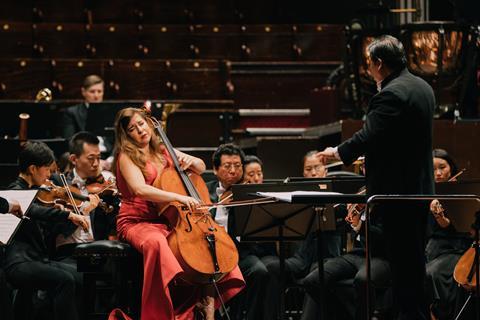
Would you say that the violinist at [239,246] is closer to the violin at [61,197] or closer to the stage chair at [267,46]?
the violin at [61,197]

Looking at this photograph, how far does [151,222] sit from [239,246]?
0.83 meters

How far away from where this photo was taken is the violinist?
21.0 feet

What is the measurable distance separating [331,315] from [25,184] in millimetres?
2111

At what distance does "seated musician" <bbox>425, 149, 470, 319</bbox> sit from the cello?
1.32 m

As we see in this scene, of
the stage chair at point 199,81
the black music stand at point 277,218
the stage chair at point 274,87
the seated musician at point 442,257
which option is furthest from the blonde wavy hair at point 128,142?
the stage chair at point 274,87

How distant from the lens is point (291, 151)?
26.8 ft

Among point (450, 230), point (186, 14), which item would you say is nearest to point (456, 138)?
point (450, 230)

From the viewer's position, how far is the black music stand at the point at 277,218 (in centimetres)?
557

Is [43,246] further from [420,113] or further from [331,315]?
[420,113]

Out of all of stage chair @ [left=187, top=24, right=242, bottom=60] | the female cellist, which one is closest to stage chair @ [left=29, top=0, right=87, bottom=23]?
stage chair @ [left=187, top=24, right=242, bottom=60]

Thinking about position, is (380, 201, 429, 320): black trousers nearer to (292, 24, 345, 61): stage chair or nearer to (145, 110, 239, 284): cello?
(145, 110, 239, 284): cello

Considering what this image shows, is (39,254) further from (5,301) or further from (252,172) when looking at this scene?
(252,172)

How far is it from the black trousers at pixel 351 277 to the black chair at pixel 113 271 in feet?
3.51

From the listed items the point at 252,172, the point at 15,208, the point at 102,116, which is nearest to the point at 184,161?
the point at 252,172
